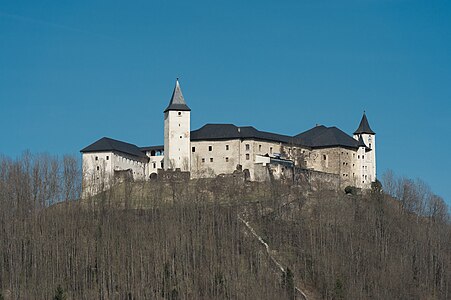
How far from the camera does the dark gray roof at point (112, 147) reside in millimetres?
93450

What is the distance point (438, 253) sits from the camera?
86875 mm

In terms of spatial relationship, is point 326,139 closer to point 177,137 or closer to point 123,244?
point 177,137

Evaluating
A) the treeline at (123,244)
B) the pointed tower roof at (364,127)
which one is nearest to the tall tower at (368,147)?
the pointed tower roof at (364,127)

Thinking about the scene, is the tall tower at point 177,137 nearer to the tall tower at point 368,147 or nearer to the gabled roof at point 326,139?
the gabled roof at point 326,139

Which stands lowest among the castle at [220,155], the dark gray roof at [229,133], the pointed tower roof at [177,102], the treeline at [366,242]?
the treeline at [366,242]

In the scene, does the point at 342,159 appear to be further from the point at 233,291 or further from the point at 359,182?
the point at 233,291

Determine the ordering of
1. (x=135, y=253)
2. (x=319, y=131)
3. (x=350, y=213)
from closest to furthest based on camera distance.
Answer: (x=135, y=253)
(x=350, y=213)
(x=319, y=131)

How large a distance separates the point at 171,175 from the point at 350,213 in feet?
47.9

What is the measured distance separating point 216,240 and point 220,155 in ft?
37.5

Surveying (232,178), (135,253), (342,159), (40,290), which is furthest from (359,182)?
(40,290)

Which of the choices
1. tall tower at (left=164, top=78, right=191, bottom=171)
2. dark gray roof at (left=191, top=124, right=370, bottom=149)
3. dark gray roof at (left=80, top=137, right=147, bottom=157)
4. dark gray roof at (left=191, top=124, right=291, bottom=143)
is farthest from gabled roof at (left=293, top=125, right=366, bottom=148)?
dark gray roof at (left=80, top=137, right=147, bottom=157)

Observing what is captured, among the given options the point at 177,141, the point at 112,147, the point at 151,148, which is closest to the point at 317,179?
the point at 177,141

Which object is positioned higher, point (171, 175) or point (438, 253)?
point (171, 175)

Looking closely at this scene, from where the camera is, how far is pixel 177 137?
93562mm
